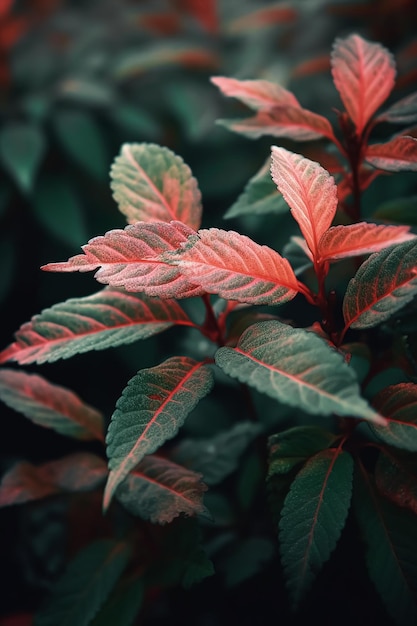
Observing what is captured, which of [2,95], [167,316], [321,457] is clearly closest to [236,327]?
[167,316]

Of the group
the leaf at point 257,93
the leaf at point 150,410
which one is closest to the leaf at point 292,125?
the leaf at point 257,93

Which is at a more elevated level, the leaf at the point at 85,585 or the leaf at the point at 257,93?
the leaf at the point at 257,93

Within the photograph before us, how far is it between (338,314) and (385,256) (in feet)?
2.40

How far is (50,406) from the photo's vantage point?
909mm

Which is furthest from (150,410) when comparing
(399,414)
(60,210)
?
(60,210)

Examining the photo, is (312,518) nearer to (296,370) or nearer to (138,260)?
(296,370)

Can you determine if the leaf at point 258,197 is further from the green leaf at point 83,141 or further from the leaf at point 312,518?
the green leaf at point 83,141

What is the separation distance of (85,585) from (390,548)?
487 millimetres

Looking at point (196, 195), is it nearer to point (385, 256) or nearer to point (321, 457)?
point (385, 256)

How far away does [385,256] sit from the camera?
0.66 metres

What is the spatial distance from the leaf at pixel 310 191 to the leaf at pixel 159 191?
0.55 feet

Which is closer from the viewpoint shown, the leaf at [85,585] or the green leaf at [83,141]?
the leaf at [85,585]

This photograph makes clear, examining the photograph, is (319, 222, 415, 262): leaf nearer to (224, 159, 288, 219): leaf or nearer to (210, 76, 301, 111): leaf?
(224, 159, 288, 219): leaf

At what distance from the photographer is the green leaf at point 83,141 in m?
1.61
